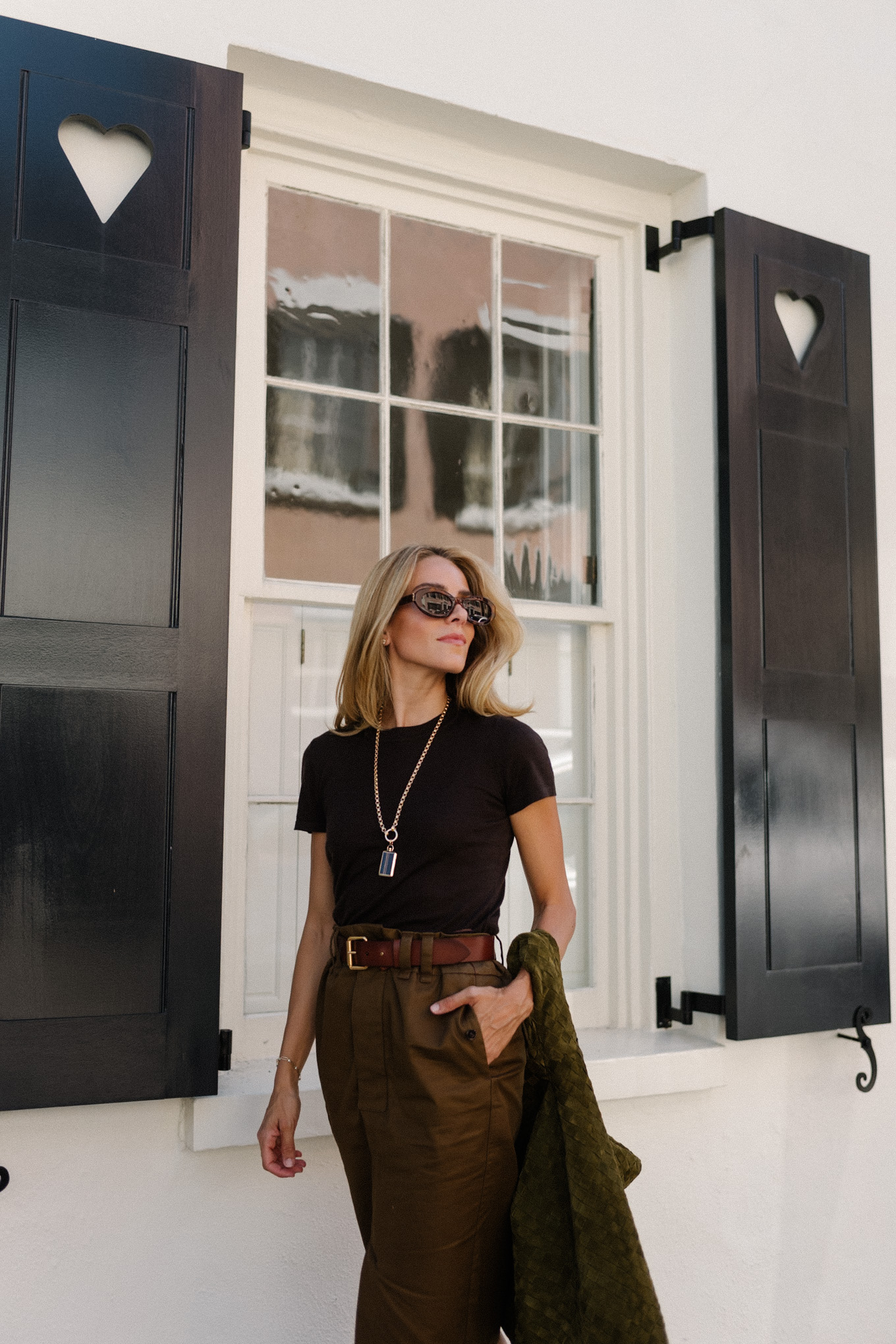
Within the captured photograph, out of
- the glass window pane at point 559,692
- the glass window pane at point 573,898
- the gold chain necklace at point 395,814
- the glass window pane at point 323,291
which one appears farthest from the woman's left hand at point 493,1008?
the glass window pane at point 323,291

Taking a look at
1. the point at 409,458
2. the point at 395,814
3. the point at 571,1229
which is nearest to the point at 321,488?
the point at 409,458

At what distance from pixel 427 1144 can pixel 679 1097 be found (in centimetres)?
130

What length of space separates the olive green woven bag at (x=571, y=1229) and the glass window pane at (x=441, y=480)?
137cm

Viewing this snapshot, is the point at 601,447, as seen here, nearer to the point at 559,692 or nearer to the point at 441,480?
the point at 441,480

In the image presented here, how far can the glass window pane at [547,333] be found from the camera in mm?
3270

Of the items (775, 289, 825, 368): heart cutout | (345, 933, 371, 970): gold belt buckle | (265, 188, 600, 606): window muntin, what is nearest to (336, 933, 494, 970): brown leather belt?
(345, 933, 371, 970): gold belt buckle

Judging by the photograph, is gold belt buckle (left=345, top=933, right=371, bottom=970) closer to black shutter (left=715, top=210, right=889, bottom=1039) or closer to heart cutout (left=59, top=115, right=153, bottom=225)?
black shutter (left=715, top=210, right=889, bottom=1039)

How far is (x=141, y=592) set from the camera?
94.2 inches

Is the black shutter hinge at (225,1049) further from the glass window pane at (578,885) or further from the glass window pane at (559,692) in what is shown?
the glass window pane at (559,692)

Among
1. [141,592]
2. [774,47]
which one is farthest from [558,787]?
[774,47]

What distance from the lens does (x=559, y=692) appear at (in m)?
3.24

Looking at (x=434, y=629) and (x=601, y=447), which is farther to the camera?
(x=601, y=447)

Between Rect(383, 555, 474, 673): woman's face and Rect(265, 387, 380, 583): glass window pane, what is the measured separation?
0.74 m

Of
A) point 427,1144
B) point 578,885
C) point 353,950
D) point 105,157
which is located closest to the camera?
point 427,1144
